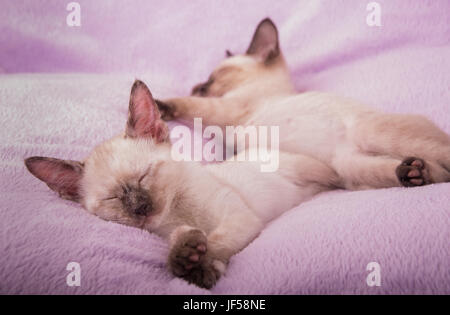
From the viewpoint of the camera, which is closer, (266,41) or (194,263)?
(194,263)

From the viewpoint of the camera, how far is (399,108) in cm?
145

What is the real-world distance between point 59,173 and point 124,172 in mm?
178

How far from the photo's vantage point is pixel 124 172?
3.24 feet

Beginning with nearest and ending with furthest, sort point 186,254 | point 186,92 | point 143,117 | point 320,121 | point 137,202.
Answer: point 186,254 → point 137,202 → point 143,117 → point 320,121 → point 186,92

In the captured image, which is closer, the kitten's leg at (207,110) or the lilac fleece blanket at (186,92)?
the lilac fleece blanket at (186,92)

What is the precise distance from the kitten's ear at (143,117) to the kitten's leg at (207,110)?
37cm

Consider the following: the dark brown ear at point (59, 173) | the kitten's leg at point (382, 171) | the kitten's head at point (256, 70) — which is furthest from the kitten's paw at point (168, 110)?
the kitten's leg at point (382, 171)

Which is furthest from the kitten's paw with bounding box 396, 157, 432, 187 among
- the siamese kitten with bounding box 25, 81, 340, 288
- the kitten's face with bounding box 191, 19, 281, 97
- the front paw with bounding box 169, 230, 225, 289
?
the kitten's face with bounding box 191, 19, 281, 97

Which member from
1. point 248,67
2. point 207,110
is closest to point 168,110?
point 207,110

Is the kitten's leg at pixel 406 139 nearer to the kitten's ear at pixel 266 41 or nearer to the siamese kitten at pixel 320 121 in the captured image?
the siamese kitten at pixel 320 121

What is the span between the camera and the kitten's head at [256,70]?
177cm

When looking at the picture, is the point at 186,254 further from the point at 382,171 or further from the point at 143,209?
the point at 382,171

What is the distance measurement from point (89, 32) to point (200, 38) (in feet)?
2.07
